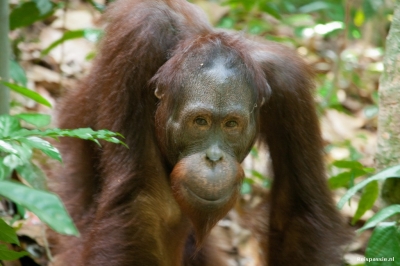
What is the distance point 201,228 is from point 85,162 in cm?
83

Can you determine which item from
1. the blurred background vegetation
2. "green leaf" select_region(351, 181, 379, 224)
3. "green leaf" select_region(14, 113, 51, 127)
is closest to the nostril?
the blurred background vegetation

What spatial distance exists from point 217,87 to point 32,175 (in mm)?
987

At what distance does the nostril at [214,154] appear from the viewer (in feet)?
8.55

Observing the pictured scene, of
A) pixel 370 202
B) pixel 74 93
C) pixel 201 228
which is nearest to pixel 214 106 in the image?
pixel 201 228

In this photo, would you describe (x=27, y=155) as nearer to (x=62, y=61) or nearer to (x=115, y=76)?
(x=115, y=76)

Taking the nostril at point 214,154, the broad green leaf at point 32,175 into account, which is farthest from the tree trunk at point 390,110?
the broad green leaf at point 32,175

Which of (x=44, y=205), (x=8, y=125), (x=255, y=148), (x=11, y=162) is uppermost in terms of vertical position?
(x=44, y=205)

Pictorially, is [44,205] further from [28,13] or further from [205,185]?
[28,13]

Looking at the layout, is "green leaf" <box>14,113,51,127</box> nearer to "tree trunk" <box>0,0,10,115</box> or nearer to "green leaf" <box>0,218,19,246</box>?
"tree trunk" <box>0,0,10,115</box>

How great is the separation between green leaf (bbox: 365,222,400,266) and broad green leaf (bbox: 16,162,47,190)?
1.48 metres

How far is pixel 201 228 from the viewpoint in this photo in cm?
284

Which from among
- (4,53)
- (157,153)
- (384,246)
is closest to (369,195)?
(384,246)

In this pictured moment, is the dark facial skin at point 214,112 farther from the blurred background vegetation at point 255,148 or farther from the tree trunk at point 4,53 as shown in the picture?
the tree trunk at point 4,53

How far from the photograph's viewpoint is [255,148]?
4215 mm
